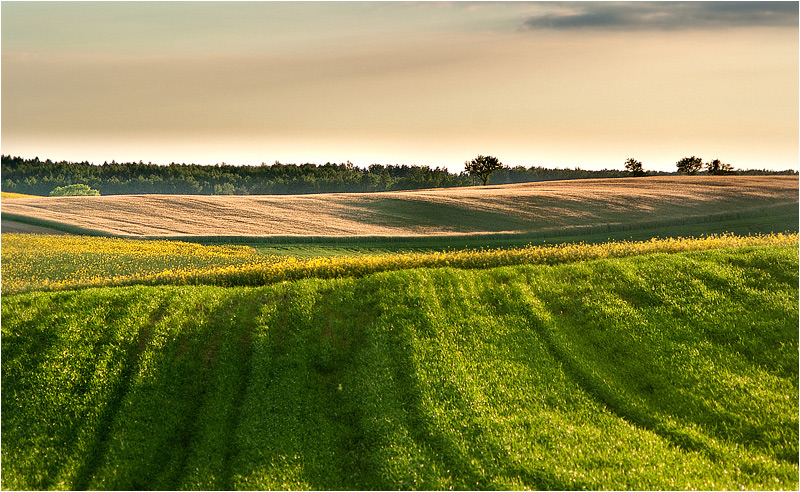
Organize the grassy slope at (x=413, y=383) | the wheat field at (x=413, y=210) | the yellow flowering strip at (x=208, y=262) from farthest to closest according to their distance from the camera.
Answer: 1. the wheat field at (x=413, y=210)
2. the yellow flowering strip at (x=208, y=262)
3. the grassy slope at (x=413, y=383)

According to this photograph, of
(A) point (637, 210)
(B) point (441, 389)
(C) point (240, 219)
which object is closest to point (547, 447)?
(B) point (441, 389)

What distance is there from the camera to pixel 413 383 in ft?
46.5

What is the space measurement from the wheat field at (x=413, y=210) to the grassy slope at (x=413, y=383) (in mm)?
11937

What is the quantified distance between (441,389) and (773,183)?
3818cm

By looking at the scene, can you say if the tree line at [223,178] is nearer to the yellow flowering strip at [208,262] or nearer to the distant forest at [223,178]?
the distant forest at [223,178]

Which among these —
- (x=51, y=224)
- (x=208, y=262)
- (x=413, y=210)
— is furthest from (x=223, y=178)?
(x=208, y=262)

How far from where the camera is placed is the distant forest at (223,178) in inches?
2867

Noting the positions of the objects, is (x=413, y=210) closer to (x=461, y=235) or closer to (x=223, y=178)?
(x=461, y=235)

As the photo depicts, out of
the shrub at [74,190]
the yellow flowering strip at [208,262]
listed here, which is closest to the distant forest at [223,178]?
the shrub at [74,190]

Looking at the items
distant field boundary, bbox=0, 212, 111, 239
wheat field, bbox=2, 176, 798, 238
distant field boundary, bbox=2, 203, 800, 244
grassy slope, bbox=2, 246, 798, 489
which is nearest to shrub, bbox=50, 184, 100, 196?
wheat field, bbox=2, 176, 798, 238

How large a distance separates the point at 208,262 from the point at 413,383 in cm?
1189

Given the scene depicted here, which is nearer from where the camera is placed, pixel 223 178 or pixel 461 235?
pixel 461 235

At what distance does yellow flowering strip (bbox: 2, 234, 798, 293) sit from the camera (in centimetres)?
1992

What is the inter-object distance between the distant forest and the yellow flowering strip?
42.2 meters
